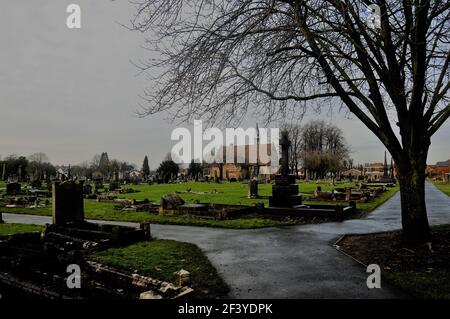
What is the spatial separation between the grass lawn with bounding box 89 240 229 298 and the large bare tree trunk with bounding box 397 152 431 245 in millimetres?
5359

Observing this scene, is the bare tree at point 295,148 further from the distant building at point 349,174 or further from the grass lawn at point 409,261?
the grass lawn at point 409,261

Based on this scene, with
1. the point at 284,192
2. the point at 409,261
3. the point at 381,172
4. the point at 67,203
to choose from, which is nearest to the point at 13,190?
the point at 67,203

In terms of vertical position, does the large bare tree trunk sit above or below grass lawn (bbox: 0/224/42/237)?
above

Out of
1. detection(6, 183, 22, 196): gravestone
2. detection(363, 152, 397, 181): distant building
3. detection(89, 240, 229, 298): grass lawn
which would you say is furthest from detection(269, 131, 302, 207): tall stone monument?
detection(363, 152, 397, 181): distant building

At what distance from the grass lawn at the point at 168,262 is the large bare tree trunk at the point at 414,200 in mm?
5359

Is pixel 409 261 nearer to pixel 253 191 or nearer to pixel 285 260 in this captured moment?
pixel 285 260

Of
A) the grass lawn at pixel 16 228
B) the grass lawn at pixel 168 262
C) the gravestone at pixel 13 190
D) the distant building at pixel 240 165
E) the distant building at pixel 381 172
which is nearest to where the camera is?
the grass lawn at pixel 168 262

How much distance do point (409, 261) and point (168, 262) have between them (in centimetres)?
544

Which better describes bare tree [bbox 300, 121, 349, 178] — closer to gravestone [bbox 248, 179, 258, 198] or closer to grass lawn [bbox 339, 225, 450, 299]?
gravestone [bbox 248, 179, 258, 198]

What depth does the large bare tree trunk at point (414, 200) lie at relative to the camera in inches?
349

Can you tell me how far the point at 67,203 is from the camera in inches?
458

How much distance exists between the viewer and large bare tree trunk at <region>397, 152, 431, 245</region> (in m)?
8.86

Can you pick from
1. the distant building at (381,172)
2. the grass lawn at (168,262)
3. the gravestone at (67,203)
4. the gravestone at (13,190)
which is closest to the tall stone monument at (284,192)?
the grass lawn at (168,262)
